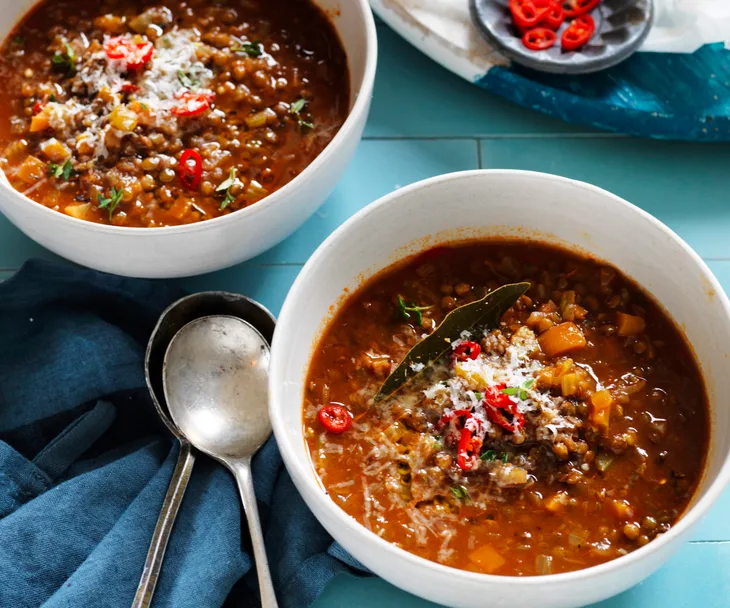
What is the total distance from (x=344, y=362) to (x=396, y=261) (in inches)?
13.9

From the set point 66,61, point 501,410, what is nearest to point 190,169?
point 66,61

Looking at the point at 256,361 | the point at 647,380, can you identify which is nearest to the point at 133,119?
the point at 256,361

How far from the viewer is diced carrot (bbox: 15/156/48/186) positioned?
2.87m

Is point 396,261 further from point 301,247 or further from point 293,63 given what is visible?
point 293,63

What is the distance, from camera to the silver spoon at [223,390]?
8.99 feet

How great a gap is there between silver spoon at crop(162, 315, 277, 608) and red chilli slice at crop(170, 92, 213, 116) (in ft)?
2.09

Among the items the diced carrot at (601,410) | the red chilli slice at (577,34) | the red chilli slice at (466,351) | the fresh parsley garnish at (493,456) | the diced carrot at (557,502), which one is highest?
the red chilli slice at (577,34)

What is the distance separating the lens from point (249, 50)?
3098 millimetres

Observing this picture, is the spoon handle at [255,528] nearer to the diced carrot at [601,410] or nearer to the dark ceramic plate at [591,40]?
the diced carrot at [601,410]

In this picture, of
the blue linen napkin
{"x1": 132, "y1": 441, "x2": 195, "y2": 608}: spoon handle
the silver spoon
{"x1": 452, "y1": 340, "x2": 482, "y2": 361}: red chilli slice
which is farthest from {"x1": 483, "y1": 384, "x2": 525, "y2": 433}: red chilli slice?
{"x1": 132, "y1": 441, "x2": 195, "y2": 608}: spoon handle

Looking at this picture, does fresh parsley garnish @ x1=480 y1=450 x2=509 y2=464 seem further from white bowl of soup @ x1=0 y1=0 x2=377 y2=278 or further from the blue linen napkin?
white bowl of soup @ x1=0 y1=0 x2=377 y2=278

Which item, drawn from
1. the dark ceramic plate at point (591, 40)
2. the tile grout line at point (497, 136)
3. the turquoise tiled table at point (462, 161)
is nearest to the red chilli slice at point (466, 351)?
the turquoise tiled table at point (462, 161)

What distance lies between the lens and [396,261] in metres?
2.72

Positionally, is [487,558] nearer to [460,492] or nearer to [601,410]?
[460,492]
